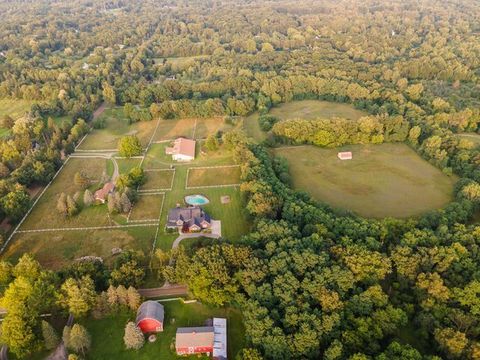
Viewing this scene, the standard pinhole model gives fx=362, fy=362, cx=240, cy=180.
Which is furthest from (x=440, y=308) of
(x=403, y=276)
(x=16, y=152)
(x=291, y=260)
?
(x=16, y=152)

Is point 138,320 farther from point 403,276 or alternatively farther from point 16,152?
point 16,152

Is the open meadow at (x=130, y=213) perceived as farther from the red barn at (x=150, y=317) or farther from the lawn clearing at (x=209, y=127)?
the red barn at (x=150, y=317)

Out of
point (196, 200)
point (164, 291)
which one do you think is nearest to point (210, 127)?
point (196, 200)

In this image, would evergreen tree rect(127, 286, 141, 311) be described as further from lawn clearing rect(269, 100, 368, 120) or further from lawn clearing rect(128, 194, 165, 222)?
lawn clearing rect(269, 100, 368, 120)

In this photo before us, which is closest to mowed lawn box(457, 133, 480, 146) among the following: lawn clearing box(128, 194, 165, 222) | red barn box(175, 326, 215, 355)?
lawn clearing box(128, 194, 165, 222)

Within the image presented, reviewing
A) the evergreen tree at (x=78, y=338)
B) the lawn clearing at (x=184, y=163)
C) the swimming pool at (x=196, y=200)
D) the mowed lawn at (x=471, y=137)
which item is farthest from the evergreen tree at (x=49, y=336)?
the mowed lawn at (x=471, y=137)
